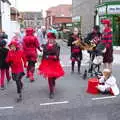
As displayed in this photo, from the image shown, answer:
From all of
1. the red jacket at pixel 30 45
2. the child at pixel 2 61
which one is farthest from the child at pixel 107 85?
the child at pixel 2 61

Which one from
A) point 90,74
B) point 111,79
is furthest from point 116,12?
point 111,79

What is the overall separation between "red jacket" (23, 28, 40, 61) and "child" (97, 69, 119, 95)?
2.55 metres

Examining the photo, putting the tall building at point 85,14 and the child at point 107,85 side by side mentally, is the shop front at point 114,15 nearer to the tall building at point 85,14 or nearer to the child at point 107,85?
the tall building at point 85,14

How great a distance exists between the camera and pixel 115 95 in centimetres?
930

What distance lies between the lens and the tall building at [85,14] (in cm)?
4229

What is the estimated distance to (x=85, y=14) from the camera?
156 feet

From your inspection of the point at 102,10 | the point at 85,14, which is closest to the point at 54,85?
the point at 102,10

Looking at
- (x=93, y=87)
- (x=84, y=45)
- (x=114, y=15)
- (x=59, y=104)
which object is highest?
(x=114, y=15)

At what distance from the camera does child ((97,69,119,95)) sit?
373 inches

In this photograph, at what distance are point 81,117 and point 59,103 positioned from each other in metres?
1.32

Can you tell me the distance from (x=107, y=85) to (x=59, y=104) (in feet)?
5.44

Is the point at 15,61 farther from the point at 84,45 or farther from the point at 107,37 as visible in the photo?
the point at 84,45

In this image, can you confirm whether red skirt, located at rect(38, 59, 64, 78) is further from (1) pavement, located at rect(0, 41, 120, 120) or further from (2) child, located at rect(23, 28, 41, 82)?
(2) child, located at rect(23, 28, 41, 82)

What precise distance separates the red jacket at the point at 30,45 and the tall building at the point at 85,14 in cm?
2911
